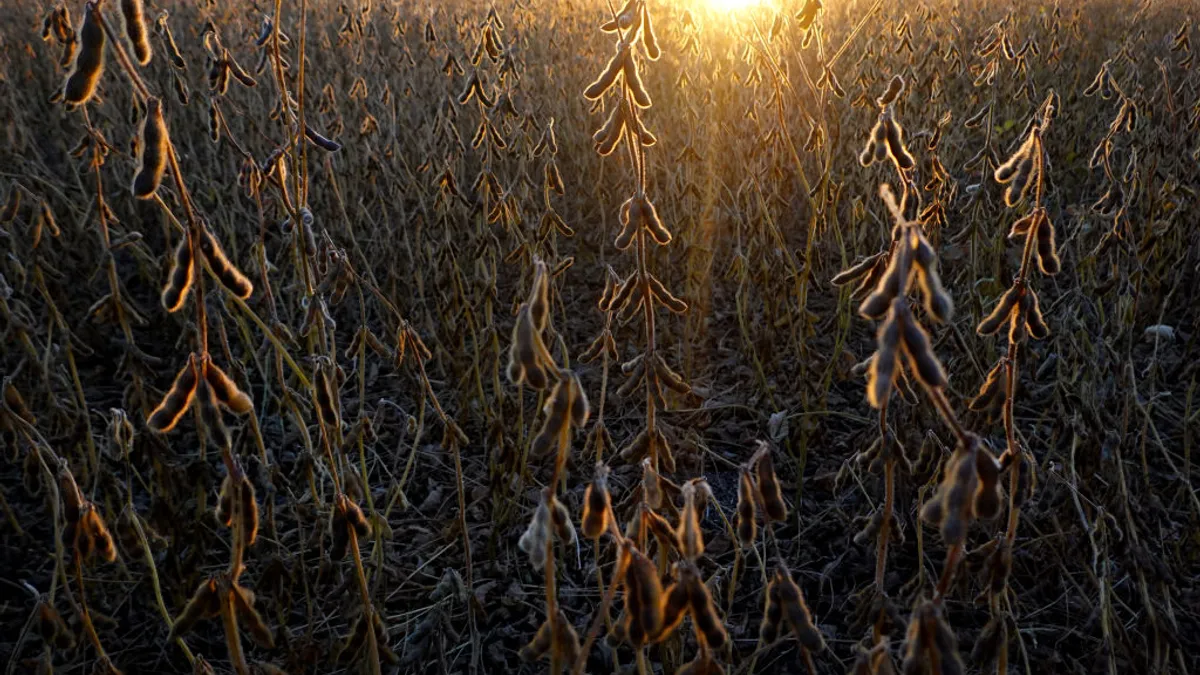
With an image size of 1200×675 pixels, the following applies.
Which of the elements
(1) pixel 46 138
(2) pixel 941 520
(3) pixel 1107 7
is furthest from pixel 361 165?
(3) pixel 1107 7

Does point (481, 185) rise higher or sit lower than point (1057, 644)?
higher

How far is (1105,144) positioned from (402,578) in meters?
2.46

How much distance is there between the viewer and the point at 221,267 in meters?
1.20

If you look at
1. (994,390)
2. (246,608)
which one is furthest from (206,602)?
(994,390)

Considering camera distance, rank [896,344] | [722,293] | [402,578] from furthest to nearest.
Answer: [722,293]
[402,578]
[896,344]

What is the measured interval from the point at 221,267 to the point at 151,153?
17cm

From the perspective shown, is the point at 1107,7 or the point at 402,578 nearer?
the point at 402,578

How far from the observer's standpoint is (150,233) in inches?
194

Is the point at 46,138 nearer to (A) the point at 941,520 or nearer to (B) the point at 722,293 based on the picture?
(B) the point at 722,293

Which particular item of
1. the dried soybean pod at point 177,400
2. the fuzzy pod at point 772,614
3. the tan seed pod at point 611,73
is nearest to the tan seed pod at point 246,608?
the dried soybean pod at point 177,400

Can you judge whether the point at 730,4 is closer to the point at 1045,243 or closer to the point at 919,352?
the point at 1045,243

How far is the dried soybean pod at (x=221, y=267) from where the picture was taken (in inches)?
47.2

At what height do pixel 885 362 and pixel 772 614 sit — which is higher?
pixel 885 362

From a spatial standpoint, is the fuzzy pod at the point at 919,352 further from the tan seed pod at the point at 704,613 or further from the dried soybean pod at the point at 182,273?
the dried soybean pod at the point at 182,273
